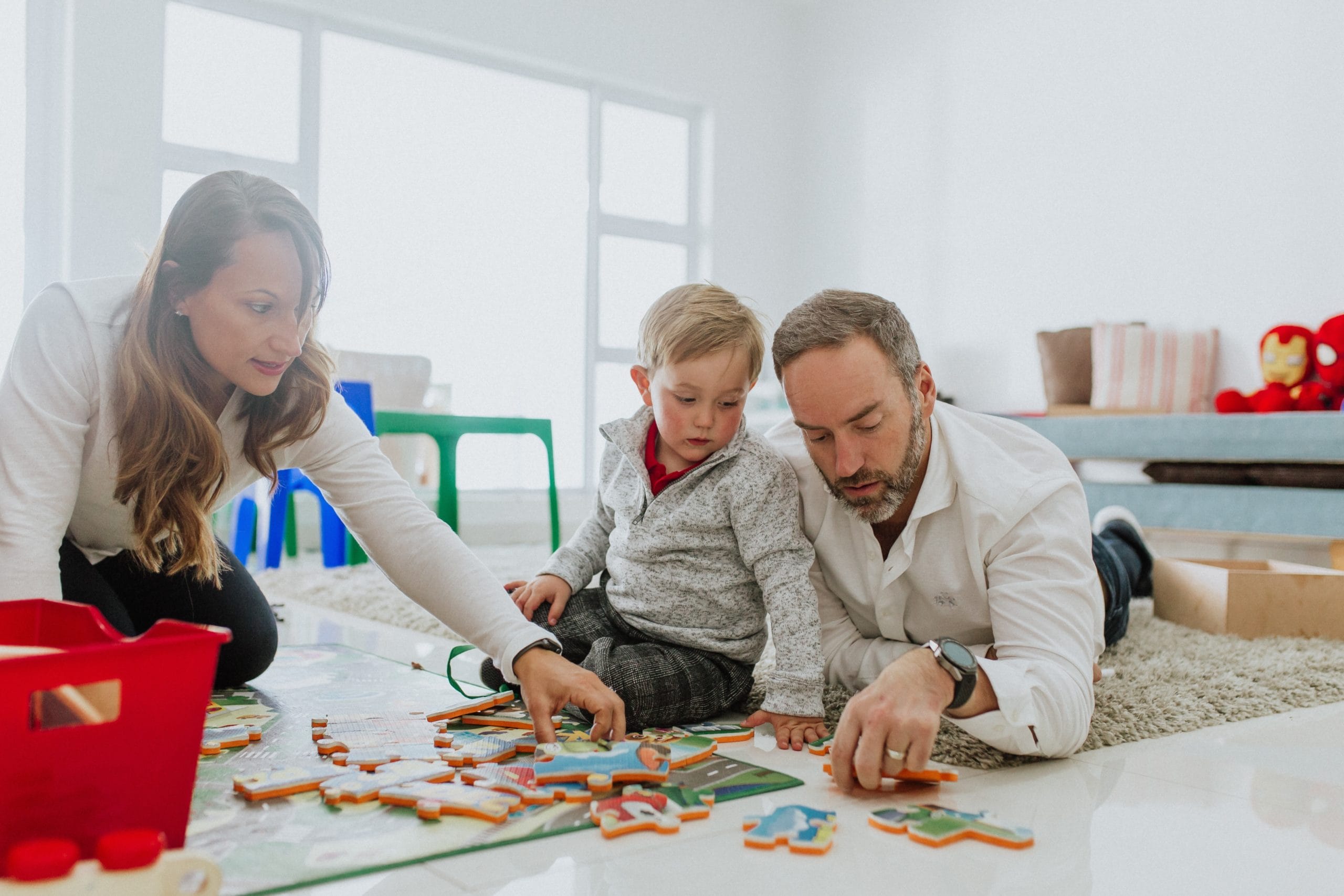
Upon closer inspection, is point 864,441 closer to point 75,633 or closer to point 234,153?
point 75,633

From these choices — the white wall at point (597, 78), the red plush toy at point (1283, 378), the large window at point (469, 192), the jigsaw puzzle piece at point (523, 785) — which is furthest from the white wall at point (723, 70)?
the jigsaw puzzle piece at point (523, 785)

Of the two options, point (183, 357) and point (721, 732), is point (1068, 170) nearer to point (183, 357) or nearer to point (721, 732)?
point (721, 732)

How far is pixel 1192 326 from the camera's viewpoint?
4316 mm

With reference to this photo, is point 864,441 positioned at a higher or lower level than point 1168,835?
higher

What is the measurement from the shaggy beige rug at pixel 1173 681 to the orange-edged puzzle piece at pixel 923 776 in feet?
0.38

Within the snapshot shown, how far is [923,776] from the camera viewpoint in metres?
1.16

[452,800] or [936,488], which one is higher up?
[936,488]

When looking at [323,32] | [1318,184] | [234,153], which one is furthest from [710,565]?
[323,32]

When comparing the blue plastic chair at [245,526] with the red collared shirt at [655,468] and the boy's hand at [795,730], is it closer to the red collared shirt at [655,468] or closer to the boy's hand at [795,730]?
the red collared shirt at [655,468]

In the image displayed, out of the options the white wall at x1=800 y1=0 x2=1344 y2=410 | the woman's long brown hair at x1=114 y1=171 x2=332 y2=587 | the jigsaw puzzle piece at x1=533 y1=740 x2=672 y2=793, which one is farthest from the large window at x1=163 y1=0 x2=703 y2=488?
the jigsaw puzzle piece at x1=533 y1=740 x2=672 y2=793

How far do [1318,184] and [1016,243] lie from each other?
1.47 metres

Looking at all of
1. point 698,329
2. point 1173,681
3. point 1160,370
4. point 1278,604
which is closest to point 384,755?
point 698,329

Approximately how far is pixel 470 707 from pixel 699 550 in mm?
411

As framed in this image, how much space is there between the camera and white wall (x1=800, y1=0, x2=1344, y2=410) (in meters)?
3.98
